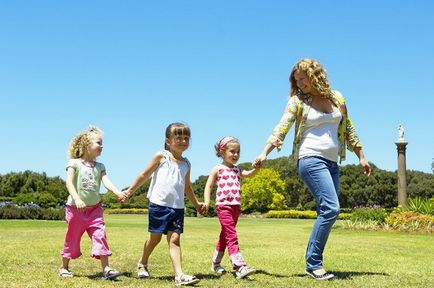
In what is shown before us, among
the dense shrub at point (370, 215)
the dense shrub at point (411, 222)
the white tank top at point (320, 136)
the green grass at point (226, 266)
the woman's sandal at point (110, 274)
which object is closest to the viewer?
the green grass at point (226, 266)

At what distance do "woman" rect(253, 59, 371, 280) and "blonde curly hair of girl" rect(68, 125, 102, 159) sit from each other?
1908mm

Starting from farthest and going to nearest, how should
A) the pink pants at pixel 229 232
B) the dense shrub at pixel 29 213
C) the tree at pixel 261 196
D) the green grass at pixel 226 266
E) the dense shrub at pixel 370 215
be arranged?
the tree at pixel 261 196, the dense shrub at pixel 29 213, the dense shrub at pixel 370 215, the pink pants at pixel 229 232, the green grass at pixel 226 266

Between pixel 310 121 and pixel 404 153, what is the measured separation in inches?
1120

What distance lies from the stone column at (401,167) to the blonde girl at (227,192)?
90.4ft

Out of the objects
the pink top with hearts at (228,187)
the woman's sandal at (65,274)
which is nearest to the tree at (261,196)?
the pink top with hearts at (228,187)

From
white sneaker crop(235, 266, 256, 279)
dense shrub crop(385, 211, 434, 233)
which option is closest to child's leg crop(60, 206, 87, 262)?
white sneaker crop(235, 266, 256, 279)

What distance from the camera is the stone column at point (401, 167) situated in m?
32.5

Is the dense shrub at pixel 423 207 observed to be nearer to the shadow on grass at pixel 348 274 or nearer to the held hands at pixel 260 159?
the shadow on grass at pixel 348 274

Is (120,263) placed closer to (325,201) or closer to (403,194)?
(325,201)

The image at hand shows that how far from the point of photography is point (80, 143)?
6.50 metres

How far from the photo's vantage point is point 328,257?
8625 millimetres

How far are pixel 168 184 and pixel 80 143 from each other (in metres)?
1.21

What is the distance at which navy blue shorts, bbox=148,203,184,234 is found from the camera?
5.99 metres

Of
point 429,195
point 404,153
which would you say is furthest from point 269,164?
point 404,153
